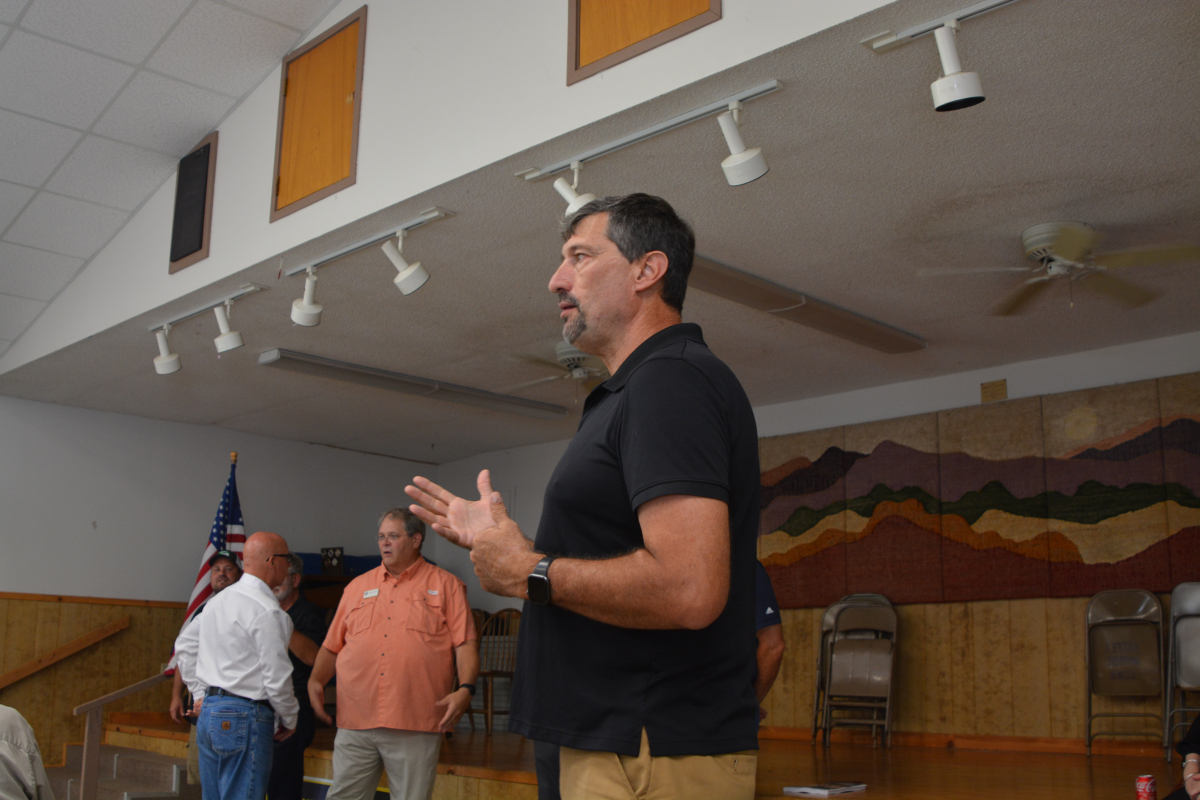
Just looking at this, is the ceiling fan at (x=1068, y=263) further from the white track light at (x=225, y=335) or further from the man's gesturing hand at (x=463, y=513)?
the man's gesturing hand at (x=463, y=513)

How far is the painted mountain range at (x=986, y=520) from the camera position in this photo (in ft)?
19.9

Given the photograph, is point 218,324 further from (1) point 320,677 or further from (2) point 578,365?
(1) point 320,677

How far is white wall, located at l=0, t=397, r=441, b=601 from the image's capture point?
770cm

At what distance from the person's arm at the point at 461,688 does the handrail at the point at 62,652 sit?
4.61 m

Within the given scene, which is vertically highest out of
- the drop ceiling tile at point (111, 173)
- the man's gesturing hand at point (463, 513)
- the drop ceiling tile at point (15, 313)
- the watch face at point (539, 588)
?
the drop ceiling tile at point (111, 173)

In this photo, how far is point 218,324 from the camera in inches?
237

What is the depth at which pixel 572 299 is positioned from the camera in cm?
154

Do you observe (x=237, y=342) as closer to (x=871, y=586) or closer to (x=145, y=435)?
(x=145, y=435)

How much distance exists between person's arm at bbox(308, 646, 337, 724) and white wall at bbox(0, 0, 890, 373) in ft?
6.37

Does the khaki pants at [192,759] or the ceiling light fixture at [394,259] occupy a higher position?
the ceiling light fixture at [394,259]

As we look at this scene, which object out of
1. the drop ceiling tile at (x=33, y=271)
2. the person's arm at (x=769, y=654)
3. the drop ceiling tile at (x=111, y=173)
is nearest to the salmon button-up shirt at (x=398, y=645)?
the person's arm at (x=769, y=654)

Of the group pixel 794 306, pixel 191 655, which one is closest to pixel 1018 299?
pixel 794 306

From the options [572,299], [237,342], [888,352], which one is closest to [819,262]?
[888,352]

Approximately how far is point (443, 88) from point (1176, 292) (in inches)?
157
